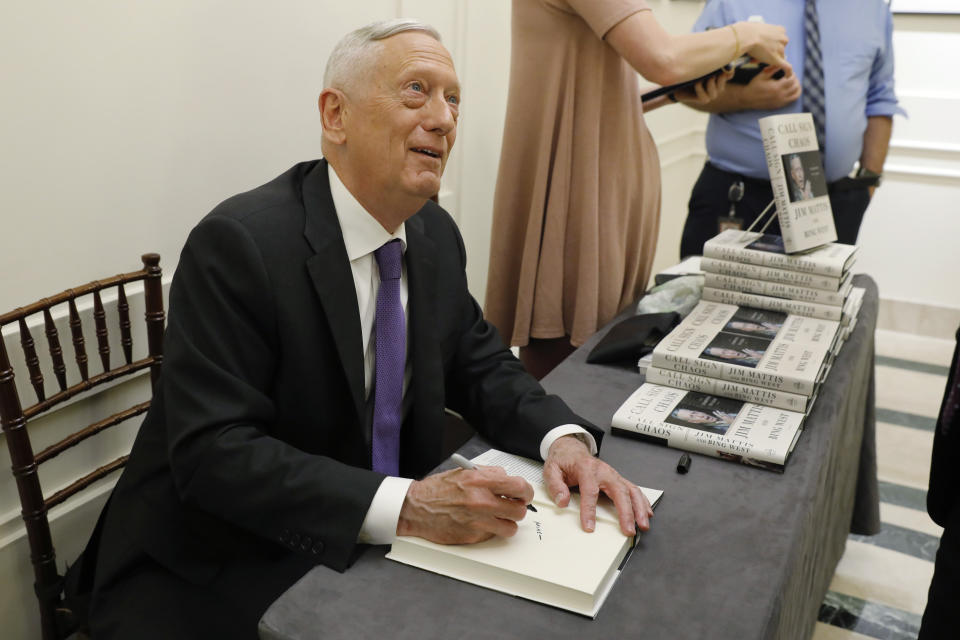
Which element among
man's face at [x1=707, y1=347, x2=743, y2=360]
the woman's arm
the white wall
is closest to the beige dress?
the woman's arm

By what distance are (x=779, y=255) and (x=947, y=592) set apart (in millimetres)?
972

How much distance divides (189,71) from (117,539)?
3.50 feet

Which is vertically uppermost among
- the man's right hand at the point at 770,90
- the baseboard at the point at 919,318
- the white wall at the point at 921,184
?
the man's right hand at the point at 770,90

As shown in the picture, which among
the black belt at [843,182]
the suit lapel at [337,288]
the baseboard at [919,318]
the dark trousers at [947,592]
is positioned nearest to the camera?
the dark trousers at [947,592]

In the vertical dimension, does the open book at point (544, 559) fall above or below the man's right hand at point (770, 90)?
below

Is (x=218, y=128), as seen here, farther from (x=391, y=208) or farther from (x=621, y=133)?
(x=621, y=133)

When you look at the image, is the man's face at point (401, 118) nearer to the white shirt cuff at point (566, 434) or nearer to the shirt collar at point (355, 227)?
the shirt collar at point (355, 227)

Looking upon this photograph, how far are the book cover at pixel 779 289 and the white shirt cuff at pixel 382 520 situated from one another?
4.09 feet

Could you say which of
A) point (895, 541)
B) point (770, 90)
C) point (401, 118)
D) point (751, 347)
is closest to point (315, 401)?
point (401, 118)

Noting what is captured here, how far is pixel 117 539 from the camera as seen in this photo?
141 cm

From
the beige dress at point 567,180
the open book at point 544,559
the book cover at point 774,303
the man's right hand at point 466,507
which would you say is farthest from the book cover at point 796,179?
the man's right hand at point 466,507

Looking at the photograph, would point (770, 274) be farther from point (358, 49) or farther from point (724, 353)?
point (358, 49)

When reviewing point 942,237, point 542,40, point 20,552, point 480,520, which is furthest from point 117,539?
point 942,237

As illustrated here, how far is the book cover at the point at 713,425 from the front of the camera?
1494mm
